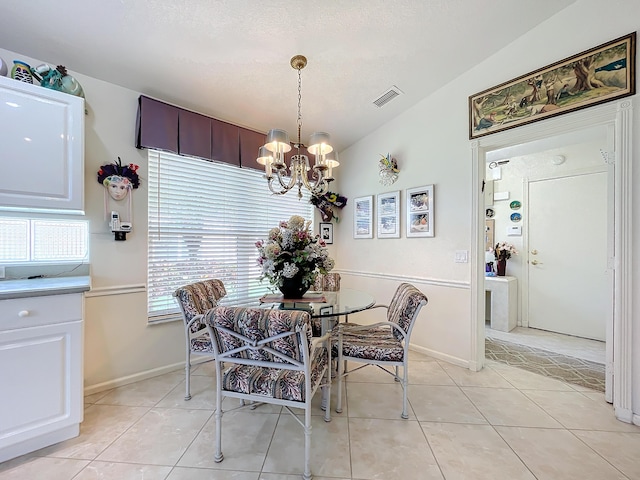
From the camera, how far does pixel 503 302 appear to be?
3828mm

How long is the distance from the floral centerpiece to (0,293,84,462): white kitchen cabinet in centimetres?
119

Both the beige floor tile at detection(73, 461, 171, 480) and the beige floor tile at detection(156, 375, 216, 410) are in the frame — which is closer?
the beige floor tile at detection(73, 461, 171, 480)

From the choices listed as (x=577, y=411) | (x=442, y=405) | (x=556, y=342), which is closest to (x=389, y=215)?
(x=442, y=405)

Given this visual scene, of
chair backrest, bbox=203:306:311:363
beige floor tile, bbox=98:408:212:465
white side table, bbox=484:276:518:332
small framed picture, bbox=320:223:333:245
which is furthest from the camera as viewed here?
small framed picture, bbox=320:223:333:245

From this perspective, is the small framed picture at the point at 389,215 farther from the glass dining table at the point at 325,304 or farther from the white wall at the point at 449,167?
the glass dining table at the point at 325,304

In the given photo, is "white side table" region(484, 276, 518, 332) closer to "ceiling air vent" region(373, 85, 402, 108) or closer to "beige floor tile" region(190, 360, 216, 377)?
"ceiling air vent" region(373, 85, 402, 108)

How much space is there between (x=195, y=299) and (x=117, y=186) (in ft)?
3.78

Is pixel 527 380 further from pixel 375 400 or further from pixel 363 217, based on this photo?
pixel 363 217

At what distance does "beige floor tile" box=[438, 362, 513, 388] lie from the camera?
236 centimetres

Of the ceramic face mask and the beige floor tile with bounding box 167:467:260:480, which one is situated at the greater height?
the ceramic face mask

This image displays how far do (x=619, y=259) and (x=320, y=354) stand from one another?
7.21ft

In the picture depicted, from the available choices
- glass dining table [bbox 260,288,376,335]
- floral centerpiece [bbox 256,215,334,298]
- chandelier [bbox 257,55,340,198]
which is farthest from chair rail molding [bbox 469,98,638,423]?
floral centerpiece [bbox 256,215,334,298]

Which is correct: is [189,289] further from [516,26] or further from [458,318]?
[516,26]

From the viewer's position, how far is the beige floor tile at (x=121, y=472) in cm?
139
